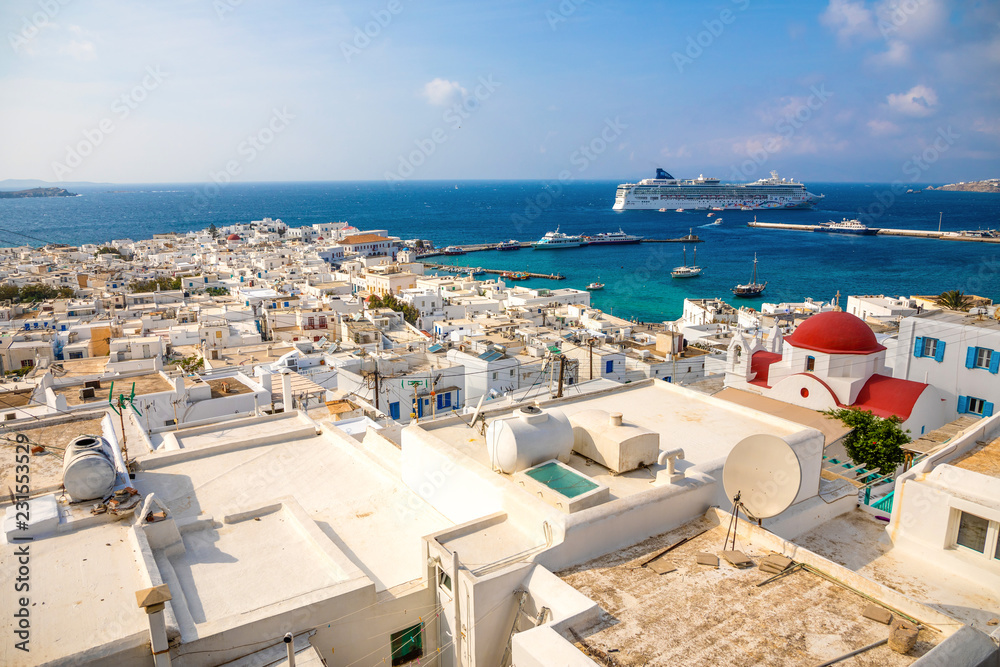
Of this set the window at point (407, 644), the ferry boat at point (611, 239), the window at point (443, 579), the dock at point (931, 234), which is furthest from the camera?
the ferry boat at point (611, 239)

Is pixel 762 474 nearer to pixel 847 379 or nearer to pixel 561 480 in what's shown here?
pixel 561 480

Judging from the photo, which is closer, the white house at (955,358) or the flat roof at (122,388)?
the flat roof at (122,388)

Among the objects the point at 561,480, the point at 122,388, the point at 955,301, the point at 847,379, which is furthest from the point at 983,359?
the point at 122,388

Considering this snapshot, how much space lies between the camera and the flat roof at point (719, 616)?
5.04 meters

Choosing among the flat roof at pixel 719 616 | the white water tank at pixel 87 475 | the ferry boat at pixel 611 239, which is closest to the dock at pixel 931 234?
the ferry boat at pixel 611 239

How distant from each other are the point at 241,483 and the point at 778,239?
116643 mm

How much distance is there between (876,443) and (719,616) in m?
9.58

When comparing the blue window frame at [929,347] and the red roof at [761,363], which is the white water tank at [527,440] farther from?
the blue window frame at [929,347]

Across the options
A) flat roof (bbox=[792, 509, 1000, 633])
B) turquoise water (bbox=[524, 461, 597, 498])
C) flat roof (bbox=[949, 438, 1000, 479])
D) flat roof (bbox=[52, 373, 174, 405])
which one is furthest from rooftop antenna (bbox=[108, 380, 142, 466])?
flat roof (bbox=[949, 438, 1000, 479])

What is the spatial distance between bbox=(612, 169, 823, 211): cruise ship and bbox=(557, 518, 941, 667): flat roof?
519 ft

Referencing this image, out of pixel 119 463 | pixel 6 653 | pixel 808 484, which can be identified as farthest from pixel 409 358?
pixel 6 653

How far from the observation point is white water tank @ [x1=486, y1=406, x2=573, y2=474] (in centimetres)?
739

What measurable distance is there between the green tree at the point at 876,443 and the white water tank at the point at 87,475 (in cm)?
1318

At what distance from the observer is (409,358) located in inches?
964
